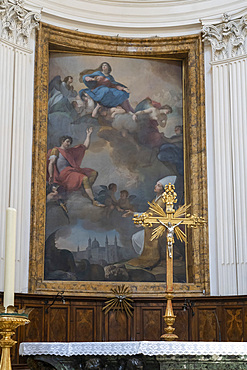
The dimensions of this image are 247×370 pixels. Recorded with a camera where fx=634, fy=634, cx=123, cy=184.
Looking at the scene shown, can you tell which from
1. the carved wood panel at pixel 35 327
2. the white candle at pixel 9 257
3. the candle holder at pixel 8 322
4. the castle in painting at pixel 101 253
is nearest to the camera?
the candle holder at pixel 8 322

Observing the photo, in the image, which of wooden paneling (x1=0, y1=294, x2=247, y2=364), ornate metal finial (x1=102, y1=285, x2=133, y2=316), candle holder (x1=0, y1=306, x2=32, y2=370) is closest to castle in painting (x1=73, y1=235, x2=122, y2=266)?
ornate metal finial (x1=102, y1=285, x2=133, y2=316)

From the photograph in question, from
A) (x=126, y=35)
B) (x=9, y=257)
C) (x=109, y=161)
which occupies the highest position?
(x=126, y=35)

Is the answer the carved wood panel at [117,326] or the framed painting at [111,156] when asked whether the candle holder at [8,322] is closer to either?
the framed painting at [111,156]

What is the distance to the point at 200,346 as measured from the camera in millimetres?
5691

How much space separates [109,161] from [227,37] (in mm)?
3033

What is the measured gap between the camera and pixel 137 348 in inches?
243

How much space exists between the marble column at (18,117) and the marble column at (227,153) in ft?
10.2

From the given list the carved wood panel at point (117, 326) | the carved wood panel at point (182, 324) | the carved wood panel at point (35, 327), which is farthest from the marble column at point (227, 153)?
the carved wood panel at point (35, 327)

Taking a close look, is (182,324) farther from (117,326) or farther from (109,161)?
(109,161)

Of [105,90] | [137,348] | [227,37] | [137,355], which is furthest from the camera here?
[105,90]

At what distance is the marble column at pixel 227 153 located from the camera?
10422 mm

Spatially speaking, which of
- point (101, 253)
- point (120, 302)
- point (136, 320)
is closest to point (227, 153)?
point (101, 253)

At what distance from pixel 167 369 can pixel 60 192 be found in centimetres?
540

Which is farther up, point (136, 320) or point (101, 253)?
point (101, 253)
